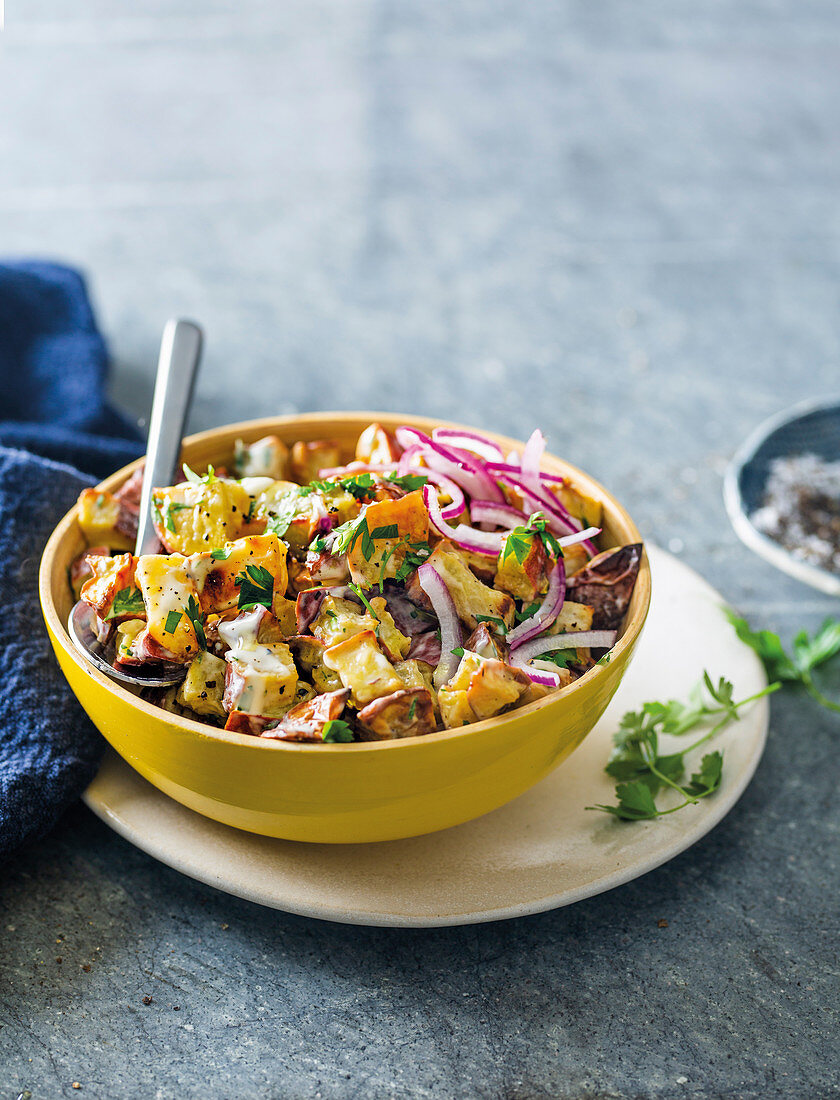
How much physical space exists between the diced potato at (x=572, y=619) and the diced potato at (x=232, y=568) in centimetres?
27

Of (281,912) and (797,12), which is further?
(797,12)

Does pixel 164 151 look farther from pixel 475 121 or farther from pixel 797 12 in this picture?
pixel 797 12

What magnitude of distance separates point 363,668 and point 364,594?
0.32 ft

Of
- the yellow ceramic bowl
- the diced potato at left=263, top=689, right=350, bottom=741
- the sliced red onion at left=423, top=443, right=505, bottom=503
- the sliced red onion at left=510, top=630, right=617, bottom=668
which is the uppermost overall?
the sliced red onion at left=423, top=443, right=505, bottom=503

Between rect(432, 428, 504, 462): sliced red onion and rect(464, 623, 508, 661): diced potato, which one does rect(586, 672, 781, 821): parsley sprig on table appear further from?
rect(432, 428, 504, 462): sliced red onion

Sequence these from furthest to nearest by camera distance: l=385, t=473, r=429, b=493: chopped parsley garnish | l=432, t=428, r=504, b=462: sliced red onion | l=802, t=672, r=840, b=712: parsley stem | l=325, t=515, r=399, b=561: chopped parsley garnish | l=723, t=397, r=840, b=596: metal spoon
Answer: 1. l=723, t=397, r=840, b=596: metal spoon
2. l=802, t=672, r=840, b=712: parsley stem
3. l=432, t=428, r=504, b=462: sliced red onion
4. l=385, t=473, r=429, b=493: chopped parsley garnish
5. l=325, t=515, r=399, b=561: chopped parsley garnish

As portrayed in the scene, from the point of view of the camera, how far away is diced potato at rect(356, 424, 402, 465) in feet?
3.79

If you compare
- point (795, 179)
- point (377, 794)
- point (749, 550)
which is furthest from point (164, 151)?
point (377, 794)

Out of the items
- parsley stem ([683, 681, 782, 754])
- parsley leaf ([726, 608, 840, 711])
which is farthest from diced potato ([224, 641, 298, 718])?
parsley leaf ([726, 608, 840, 711])

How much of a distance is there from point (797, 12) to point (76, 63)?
2826 millimetres

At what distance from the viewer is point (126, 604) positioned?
38.1 inches

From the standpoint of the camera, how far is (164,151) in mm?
2979

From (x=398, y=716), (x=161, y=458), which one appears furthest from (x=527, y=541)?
(x=161, y=458)

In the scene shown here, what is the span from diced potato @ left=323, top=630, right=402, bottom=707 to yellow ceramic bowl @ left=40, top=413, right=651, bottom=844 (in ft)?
0.15
